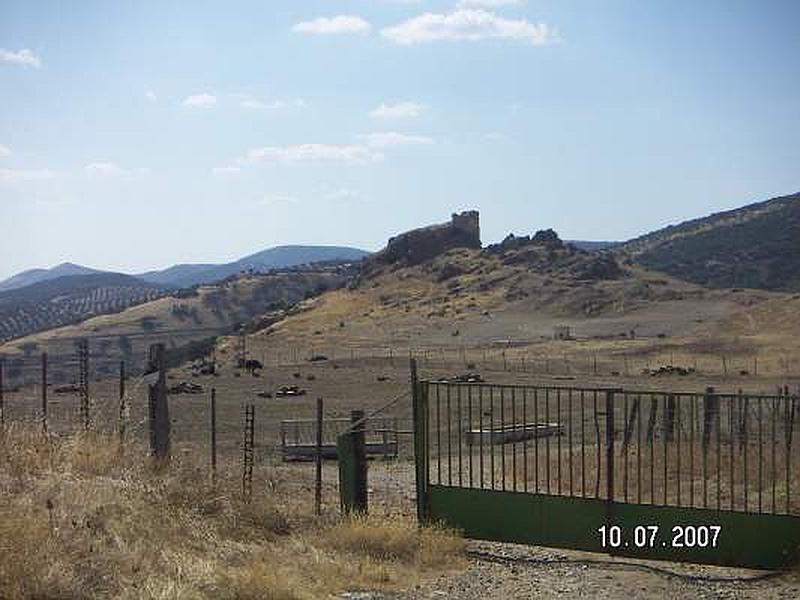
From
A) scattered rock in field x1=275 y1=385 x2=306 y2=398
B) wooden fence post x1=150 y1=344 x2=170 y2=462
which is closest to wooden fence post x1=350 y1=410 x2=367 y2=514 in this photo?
wooden fence post x1=150 y1=344 x2=170 y2=462

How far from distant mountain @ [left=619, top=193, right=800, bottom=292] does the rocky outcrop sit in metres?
29.2

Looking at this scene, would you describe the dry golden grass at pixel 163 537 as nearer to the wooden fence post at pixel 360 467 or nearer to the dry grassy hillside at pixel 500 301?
the wooden fence post at pixel 360 467

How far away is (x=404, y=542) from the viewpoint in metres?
11.2

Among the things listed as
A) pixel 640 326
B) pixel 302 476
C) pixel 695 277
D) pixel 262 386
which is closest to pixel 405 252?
pixel 695 277

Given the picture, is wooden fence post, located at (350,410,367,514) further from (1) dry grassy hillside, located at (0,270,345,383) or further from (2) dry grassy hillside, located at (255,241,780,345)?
(2) dry grassy hillside, located at (255,241,780,345)

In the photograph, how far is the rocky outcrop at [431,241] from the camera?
126625mm

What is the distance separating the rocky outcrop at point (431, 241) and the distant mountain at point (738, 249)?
95.7ft

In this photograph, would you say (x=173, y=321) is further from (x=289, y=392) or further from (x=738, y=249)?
(x=289, y=392)

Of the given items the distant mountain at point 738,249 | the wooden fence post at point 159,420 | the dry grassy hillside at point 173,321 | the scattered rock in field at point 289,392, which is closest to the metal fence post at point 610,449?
the wooden fence post at point 159,420

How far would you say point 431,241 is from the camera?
129250 millimetres

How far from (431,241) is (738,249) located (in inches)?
1779

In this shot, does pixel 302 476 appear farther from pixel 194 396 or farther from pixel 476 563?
pixel 194 396

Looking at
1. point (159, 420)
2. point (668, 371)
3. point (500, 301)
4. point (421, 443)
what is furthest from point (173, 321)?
point (421, 443)

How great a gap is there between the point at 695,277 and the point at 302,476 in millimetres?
117583
